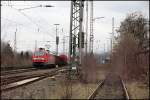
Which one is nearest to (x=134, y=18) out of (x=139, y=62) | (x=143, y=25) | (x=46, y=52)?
(x=143, y=25)

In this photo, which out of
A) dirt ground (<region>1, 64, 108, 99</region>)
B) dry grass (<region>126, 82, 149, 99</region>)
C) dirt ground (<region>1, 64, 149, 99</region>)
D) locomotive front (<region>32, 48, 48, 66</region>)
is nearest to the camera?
dirt ground (<region>1, 64, 108, 99</region>)

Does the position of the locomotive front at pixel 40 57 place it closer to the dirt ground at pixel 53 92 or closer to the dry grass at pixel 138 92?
the dirt ground at pixel 53 92

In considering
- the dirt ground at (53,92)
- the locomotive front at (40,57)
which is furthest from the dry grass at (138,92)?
the locomotive front at (40,57)

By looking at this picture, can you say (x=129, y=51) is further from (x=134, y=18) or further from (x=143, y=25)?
(x=134, y=18)

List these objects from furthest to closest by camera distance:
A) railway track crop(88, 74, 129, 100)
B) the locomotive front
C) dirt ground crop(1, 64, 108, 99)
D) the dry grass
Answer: the locomotive front < the dry grass < railway track crop(88, 74, 129, 100) < dirt ground crop(1, 64, 108, 99)

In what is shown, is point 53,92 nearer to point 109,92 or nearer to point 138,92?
point 109,92

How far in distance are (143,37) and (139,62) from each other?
23511 millimetres

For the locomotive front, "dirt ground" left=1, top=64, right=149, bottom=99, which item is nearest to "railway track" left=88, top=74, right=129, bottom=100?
"dirt ground" left=1, top=64, right=149, bottom=99

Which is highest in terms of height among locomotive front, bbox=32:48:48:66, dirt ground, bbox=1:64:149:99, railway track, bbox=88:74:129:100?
locomotive front, bbox=32:48:48:66

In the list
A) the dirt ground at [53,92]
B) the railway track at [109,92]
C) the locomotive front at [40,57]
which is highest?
the locomotive front at [40,57]

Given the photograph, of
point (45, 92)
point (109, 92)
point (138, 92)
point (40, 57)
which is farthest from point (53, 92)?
point (40, 57)

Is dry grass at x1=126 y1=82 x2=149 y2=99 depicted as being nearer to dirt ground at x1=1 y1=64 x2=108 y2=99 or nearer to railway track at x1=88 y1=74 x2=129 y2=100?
railway track at x1=88 y1=74 x2=129 y2=100

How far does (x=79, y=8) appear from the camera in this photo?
32125mm

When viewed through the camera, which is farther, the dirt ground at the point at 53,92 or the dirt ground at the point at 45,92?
the dirt ground at the point at 53,92
